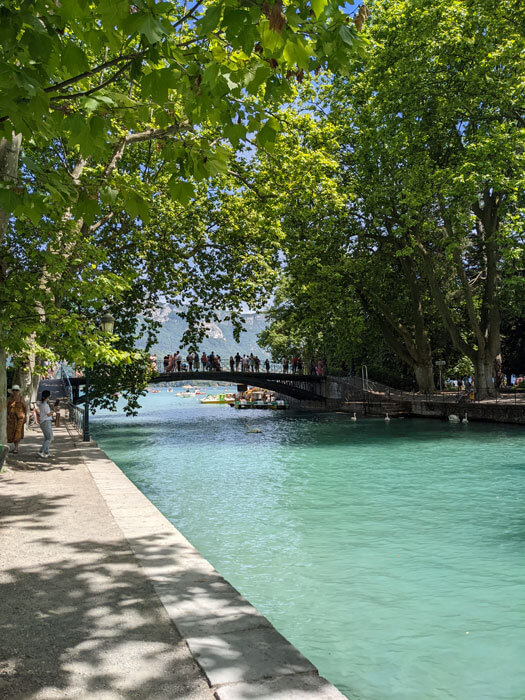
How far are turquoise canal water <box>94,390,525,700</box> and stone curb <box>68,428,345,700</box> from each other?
1.38 m

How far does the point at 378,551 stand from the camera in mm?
9383

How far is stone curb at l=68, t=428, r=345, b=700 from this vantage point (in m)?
3.34

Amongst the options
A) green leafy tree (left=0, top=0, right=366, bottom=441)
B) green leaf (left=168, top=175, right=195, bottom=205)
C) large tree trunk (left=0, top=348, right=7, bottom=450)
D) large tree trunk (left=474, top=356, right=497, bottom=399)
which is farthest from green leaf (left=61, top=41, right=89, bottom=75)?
large tree trunk (left=474, top=356, right=497, bottom=399)

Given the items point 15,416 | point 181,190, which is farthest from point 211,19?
point 15,416

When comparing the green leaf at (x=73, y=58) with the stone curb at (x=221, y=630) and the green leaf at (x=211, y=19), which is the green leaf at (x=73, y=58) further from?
the stone curb at (x=221, y=630)

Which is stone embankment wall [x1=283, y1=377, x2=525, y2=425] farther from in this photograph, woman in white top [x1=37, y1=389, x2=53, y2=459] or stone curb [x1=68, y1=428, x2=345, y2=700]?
stone curb [x1=68, y1=428, x2=345, y2=700]

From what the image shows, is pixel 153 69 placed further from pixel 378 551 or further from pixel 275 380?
pixel 275 380

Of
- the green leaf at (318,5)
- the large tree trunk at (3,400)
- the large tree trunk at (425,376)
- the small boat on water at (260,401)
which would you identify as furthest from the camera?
the small boat on water at (260,401)

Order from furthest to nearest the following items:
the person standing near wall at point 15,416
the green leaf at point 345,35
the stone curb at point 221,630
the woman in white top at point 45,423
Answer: the person standing near wall at point 15,416 → the woman in white top at point 45,423 → the green leaf at point 345,35 → the stone curb at point 221,630

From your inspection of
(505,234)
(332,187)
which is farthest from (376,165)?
(332,187)

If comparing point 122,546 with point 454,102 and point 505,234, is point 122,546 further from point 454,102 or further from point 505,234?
point 454,102

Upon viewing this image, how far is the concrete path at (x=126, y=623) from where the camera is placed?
3396 millimetres

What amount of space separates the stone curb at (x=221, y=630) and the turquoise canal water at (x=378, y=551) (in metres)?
1.38

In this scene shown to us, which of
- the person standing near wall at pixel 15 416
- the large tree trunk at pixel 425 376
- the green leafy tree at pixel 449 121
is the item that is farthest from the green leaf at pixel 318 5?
the large tree trunk at pixel 425 376
